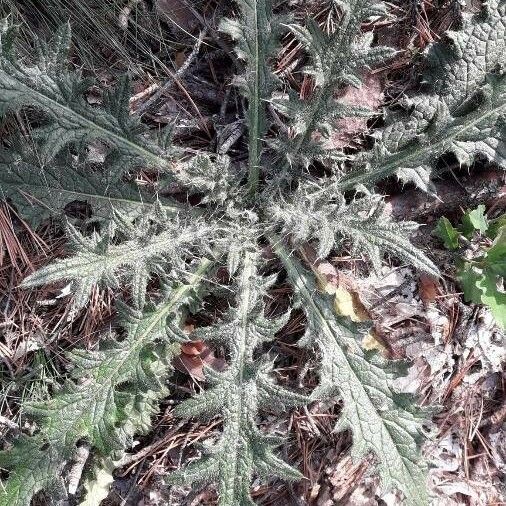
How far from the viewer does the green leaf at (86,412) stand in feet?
7.48

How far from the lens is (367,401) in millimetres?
2369

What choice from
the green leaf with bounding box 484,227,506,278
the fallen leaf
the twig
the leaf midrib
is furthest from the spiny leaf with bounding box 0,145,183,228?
the green leaf with bounding box 484,227,506,278

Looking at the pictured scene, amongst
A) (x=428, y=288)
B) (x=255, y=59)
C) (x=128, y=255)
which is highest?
(x=255, y=59)

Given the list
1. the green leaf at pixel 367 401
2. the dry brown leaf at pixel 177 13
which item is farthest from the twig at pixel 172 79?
the green leaf at pixel 367 401

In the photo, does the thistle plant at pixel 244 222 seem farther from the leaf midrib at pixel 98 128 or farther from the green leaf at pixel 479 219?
the green leaf at pixel 479 219

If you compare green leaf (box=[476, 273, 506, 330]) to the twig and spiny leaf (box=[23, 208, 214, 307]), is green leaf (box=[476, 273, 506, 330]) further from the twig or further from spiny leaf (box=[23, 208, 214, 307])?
the twig

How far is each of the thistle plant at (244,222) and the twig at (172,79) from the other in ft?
0.65

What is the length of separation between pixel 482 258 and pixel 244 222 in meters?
1.03

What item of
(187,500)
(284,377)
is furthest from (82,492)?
(284,377)

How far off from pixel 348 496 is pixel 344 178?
1.34 meters

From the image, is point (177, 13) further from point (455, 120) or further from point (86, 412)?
point (86, 412)

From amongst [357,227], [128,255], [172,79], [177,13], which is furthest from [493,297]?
[177,13]

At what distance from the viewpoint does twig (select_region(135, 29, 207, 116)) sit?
8.87 feet

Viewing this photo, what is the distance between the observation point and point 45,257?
8.71 ft
